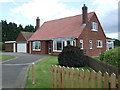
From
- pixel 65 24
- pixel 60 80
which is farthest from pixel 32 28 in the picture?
pixel 60 80

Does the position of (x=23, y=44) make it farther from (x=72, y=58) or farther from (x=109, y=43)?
(x=72, y=58)

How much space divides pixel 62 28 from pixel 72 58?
18.4 metres

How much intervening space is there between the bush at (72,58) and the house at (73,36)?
468 inches

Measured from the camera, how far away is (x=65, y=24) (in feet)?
113

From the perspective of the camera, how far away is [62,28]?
3347 cm

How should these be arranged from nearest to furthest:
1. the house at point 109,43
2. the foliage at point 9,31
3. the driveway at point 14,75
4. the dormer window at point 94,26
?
1. the driveway at point 14,75
2. the dormer window at point 94,26
3. the house at point 109,43
4. the foliage at point 9,31

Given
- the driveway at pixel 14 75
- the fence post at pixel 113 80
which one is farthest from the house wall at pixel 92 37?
the fence post at pixel 113 80

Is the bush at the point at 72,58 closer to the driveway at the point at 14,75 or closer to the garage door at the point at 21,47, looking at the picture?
the driveway at the point at 14,75

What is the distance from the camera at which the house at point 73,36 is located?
95.5 feet

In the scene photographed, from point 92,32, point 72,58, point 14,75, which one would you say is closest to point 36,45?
point 92,32

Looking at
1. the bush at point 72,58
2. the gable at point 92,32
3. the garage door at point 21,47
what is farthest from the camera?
the garage door at point 21,47

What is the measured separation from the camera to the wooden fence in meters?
4.49

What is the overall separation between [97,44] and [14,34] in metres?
42.1

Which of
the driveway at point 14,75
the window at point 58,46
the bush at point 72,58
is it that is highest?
the window at point 58,46
